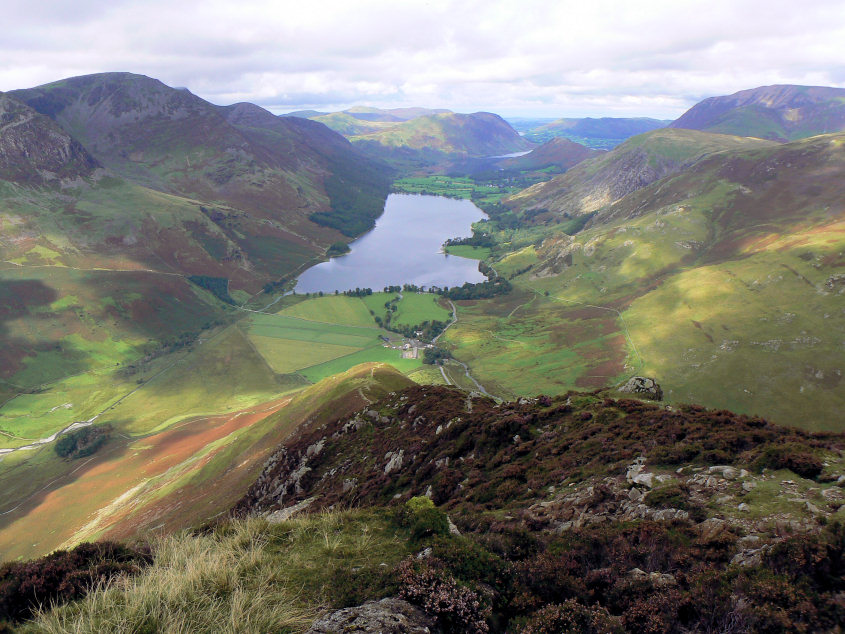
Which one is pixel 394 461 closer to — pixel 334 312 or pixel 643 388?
pixel 643 388

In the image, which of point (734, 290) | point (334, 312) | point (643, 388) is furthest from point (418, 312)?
point (643, 388)

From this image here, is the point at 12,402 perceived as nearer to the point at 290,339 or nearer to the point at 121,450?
the point at 121,450

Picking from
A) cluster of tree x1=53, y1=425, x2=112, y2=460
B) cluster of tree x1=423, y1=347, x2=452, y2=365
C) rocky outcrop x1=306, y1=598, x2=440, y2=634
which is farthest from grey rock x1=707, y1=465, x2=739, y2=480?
cluster of tree x1=53, y1=425, x2=112, y2=460

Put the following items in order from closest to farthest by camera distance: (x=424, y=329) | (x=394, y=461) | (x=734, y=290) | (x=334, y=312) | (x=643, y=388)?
(x=394, y=461) → (x=643, y=388) → (x=734, y=290) → (x=424, y=329) → (x=334, y=312)

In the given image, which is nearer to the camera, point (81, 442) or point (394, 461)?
point (394, 461)

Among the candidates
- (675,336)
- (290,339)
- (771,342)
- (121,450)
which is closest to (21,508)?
(121,450)

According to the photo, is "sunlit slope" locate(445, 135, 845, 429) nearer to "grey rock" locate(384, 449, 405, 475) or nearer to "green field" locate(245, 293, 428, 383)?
"green field" locate(245, 293, 428, 383)

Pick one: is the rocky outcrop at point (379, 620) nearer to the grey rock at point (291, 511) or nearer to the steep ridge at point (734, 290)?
the grey rock at point (291, 511)
